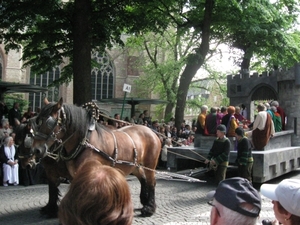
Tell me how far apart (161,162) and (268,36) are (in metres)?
8.56

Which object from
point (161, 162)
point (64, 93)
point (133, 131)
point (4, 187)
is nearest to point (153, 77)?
point (64, 93)

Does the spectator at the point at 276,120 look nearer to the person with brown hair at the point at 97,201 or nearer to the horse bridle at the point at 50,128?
the horse bridle at the point at 50,128

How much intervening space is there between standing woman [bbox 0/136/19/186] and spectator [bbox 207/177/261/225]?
1025 centimetres

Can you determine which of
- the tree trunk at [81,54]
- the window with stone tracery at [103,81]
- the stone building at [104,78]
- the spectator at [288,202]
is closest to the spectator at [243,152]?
the tree trunk at [81,54]

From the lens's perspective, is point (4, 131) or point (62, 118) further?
Answer: point (4, 131)

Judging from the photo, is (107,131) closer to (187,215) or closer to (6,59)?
(187,215)

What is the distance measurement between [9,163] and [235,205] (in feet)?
34.0

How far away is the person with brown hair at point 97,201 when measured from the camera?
1785 millimetres

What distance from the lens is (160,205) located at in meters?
8.80

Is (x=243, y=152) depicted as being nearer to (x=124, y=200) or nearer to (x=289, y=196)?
(x=289, y=196)

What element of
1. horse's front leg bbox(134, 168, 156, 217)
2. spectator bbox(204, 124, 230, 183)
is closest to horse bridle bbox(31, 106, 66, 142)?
horse's front leg bbox(134, 168, 156, 217)

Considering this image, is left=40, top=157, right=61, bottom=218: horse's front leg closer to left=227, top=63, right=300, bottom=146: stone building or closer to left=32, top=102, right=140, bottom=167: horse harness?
left=32, top=102, right=140, bottom=167: horse harness

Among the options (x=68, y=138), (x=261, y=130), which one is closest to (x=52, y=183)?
(x=68, y=138)

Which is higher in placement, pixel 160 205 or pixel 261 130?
pixel 261 130
